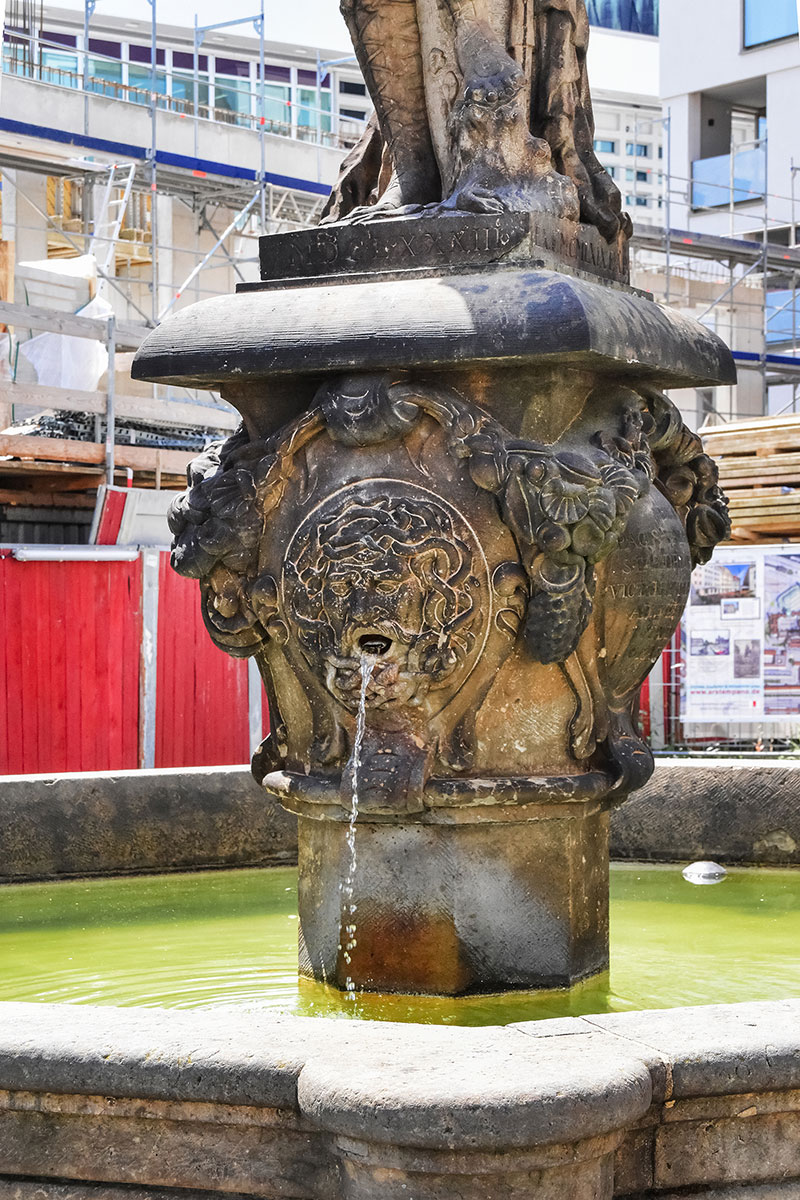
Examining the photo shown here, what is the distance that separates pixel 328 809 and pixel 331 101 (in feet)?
94.8

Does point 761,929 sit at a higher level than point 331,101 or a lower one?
lower

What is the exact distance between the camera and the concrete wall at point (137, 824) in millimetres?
6363

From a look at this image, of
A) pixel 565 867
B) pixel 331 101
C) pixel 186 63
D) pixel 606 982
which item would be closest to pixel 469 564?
pixel 565 867

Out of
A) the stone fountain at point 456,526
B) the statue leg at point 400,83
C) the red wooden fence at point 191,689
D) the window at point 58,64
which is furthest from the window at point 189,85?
the stone fountain at point 456,526

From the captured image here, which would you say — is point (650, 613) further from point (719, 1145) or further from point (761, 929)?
point (719, 1145)

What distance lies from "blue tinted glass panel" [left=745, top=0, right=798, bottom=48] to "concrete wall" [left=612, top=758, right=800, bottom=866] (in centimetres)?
2711

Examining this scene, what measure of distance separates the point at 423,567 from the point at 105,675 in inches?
346

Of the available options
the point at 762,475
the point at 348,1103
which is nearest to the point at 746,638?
the point at 762,475

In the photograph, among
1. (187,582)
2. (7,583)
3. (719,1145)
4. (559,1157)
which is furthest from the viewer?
(187,582)

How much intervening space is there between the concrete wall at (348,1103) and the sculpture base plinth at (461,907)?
1.40 meters

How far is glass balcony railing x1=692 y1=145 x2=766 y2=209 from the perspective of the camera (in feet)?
102

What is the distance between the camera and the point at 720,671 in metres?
13.9

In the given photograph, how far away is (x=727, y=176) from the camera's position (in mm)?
31797

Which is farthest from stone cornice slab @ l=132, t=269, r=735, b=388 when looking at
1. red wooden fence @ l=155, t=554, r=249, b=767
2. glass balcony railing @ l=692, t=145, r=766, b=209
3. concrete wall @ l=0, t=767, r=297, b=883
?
glass balcony railing @ l=692, t=145, r=766, b=209
